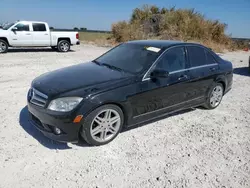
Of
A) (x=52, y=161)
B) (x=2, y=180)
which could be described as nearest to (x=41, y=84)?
(x=52, y=161)

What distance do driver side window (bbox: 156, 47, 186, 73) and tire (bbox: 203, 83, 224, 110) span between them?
113 cm

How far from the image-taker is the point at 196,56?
15.8 ft

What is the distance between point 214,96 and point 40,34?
11811 millimetres

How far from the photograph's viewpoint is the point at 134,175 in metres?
2.98

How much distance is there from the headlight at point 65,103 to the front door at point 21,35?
11.8m

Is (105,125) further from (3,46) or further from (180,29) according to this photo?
(180,29)

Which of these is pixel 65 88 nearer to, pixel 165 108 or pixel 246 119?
pixel 165 108

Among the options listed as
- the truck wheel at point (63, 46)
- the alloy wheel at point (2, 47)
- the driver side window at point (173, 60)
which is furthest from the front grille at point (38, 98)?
the truck wheel at point (63, 46)

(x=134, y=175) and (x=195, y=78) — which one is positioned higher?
(x=195, y=78)

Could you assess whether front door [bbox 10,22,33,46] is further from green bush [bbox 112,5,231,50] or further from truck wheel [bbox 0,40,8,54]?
green bush [bbox 112,5,231,50]

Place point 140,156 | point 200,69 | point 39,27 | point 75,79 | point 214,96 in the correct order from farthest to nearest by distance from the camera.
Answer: point 39,27 → point 214,96 → point 200,69 → point 75,79 → point 140,156

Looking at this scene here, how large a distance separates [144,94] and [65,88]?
1269 mm

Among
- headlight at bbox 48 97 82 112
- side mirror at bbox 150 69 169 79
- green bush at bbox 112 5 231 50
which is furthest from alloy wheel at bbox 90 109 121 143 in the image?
green bush at bbox 112 5 231 50

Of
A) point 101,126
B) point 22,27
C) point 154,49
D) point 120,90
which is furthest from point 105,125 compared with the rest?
point 22,27
